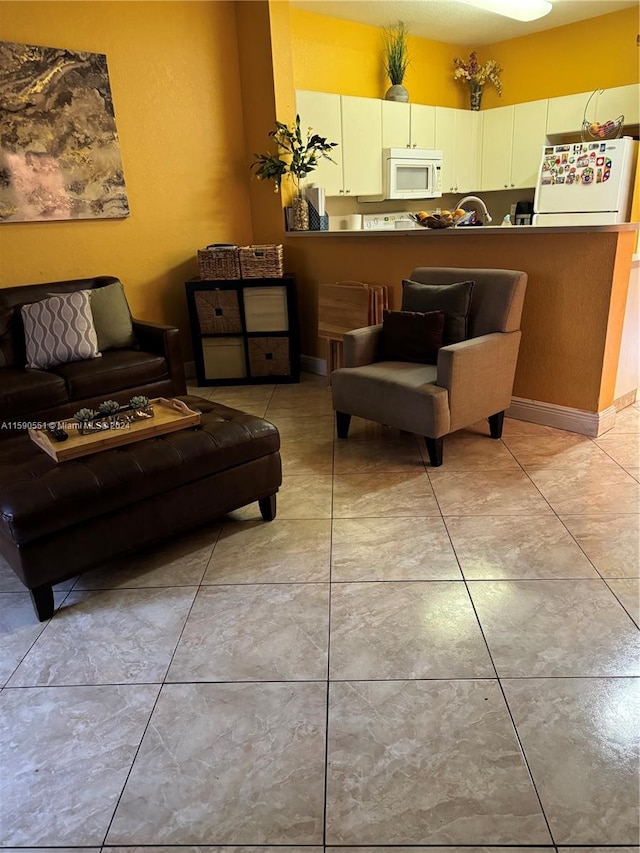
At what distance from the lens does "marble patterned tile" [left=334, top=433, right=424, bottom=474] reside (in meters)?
2.96

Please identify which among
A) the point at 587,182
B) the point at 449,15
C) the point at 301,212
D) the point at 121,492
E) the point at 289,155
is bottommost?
the point at 121,492

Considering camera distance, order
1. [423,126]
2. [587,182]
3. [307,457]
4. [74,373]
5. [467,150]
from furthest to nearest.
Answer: [467,150] → [423,126] → [587,182] → [74,373] → [307,457]

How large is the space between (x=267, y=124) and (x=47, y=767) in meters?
4.30

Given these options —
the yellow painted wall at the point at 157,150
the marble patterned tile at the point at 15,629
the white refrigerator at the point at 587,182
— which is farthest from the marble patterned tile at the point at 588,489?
the yellow painted wall at the point at 157,150

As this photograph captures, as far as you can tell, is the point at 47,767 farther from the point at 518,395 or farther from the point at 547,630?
the point at 518,395

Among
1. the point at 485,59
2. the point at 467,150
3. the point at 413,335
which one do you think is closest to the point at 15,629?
the point at 413,335

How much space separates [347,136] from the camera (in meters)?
4.90

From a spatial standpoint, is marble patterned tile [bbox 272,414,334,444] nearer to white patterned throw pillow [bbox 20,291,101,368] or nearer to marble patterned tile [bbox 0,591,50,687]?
white patterned throw pillow [bbox 20,291,101,368]

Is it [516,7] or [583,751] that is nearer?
[583,751]

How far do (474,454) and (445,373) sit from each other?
532mm

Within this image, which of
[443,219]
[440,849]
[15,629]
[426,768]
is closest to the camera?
[440,849]

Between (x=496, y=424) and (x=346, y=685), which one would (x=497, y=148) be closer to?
(x=496, y=424)

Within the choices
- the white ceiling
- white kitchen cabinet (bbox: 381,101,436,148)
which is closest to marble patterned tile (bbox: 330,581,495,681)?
white kitchen cabinet (bbox: 381,101,436,148)

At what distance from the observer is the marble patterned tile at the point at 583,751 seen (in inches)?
48.3
